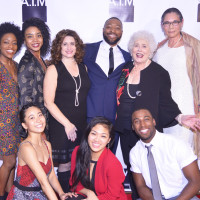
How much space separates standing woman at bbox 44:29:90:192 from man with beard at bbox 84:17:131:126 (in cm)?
10

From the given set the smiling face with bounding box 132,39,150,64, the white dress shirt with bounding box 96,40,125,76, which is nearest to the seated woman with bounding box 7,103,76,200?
the white dress shirt with bounding box 96,40,125,76

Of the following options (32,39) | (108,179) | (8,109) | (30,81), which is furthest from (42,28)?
(108,179)

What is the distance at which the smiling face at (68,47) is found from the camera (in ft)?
9.50

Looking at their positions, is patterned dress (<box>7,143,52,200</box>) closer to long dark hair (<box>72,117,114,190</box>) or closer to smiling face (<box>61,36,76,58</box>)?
long dark hair (<box>72,117,114,190</box>)

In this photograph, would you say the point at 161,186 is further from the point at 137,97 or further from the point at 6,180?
the point at 6,180

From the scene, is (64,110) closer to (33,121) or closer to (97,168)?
(33,121)

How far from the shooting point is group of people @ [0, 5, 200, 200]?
2.38 m

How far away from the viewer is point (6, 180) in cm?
293

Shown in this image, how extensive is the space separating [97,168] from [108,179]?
133 mm

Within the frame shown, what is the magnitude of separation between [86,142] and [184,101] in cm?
124

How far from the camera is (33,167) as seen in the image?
2268mm

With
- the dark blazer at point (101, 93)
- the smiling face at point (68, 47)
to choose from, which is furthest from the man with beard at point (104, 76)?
the smiling face at point (68, 47)

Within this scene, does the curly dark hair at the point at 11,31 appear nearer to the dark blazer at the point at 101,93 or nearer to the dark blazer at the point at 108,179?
the dark blazer at the point at 101,93

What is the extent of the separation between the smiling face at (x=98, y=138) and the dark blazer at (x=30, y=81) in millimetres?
665
